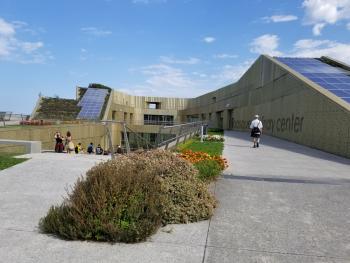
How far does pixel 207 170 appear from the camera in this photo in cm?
805

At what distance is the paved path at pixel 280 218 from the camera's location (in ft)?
15.0

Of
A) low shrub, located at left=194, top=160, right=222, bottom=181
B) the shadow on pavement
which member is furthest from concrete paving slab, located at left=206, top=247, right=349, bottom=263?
the shadow on pavement

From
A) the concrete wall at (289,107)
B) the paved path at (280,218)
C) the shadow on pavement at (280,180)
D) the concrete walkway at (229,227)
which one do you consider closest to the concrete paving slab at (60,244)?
the concrete walkway at (229,227)

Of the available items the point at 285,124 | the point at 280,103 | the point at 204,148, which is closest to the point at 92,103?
the point at 280,103

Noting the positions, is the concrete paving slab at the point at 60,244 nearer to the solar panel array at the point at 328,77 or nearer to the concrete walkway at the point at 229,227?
the concrete walkway at the point at 229,227

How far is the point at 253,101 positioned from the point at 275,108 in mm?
8850

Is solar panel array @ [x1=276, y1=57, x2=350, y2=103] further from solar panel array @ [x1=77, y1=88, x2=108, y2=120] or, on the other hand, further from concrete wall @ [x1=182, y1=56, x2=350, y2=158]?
solar panel array @ [x1=77, y1=88, x2=108, y2=120]

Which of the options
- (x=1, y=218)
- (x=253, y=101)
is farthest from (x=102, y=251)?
(x=253, y=101)

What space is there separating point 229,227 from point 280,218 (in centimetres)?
96

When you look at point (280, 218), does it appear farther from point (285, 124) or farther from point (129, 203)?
point (285, 124)

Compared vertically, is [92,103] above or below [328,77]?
above

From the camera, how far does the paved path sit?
4559 mm

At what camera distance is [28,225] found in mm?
5406

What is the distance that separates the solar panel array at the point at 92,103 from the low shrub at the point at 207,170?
42.6 m
